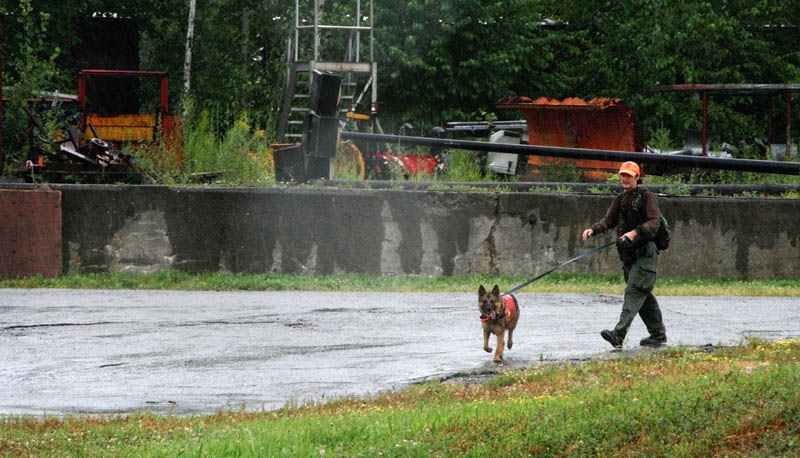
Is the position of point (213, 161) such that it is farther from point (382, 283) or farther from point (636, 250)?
point (636, 250)

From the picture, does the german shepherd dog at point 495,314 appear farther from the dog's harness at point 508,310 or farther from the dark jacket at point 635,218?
the dark jacket at point 635,218

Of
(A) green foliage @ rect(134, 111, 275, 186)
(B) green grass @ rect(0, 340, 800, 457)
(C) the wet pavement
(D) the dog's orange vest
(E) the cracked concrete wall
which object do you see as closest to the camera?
(B) green grass @ rect(0, 340, 800, 457)

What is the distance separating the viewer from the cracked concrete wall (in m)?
15.4

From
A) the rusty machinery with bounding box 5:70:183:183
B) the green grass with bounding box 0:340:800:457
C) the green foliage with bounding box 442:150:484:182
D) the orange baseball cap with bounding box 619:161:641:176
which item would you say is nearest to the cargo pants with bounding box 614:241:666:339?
the orange baseball cap with bounding box 619:161:641:176

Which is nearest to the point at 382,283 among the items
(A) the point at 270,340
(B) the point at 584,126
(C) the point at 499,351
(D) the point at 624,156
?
(D) the point at 624,156

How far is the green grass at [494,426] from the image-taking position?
617 cm

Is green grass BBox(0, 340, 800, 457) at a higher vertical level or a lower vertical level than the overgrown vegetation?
lower

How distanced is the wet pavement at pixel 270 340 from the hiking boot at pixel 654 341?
19cm

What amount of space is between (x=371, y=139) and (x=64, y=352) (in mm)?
8537

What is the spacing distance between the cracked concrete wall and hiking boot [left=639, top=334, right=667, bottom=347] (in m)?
5.47

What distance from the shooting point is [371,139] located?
17.6 m

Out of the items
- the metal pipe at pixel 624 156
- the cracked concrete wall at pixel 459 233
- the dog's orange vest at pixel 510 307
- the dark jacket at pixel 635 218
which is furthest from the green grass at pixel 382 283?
the dog's orange vest at pixel 510 307

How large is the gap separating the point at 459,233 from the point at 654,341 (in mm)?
5856

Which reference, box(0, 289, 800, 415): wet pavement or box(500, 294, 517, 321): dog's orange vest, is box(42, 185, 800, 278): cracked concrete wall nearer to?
box(0, 289, 800, 415): wet pavement
